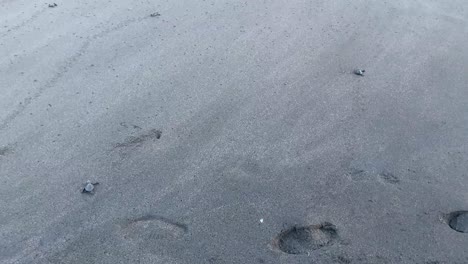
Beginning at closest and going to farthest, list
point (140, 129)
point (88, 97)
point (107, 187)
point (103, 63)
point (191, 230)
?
point (191, 230)
point (107, 187)
point (140, 129)
point (88, 97)
point (103, 63)

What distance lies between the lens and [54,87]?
528 cm

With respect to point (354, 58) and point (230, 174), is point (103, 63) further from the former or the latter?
point (354, 58)

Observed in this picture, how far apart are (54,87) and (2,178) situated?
1322 millimetres

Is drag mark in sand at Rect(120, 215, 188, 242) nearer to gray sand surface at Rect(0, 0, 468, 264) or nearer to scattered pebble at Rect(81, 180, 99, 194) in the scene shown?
gray sand surface at Rect(0, 0, 468, 264)

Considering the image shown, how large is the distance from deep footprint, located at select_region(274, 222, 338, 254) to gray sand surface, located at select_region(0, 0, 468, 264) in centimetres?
1

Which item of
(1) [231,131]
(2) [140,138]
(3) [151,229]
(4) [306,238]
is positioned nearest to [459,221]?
(4) [306,238]

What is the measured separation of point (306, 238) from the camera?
367 cm

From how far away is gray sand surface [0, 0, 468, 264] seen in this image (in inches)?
145

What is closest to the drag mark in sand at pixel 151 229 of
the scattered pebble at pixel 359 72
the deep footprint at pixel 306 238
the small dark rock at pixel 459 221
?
the deep footprint at pixel 306 238

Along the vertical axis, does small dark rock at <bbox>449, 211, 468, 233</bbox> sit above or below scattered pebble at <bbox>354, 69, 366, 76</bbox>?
below

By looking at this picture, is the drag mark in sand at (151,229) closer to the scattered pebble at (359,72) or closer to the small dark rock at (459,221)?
the small dark rock at (459,221)

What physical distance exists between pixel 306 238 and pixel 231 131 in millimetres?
1337

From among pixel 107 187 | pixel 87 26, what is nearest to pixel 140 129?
pixel 107 187

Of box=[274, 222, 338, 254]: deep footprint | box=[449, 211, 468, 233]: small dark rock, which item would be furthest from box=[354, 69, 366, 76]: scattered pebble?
box=[274, 222, 338, 254]: deep footprint
